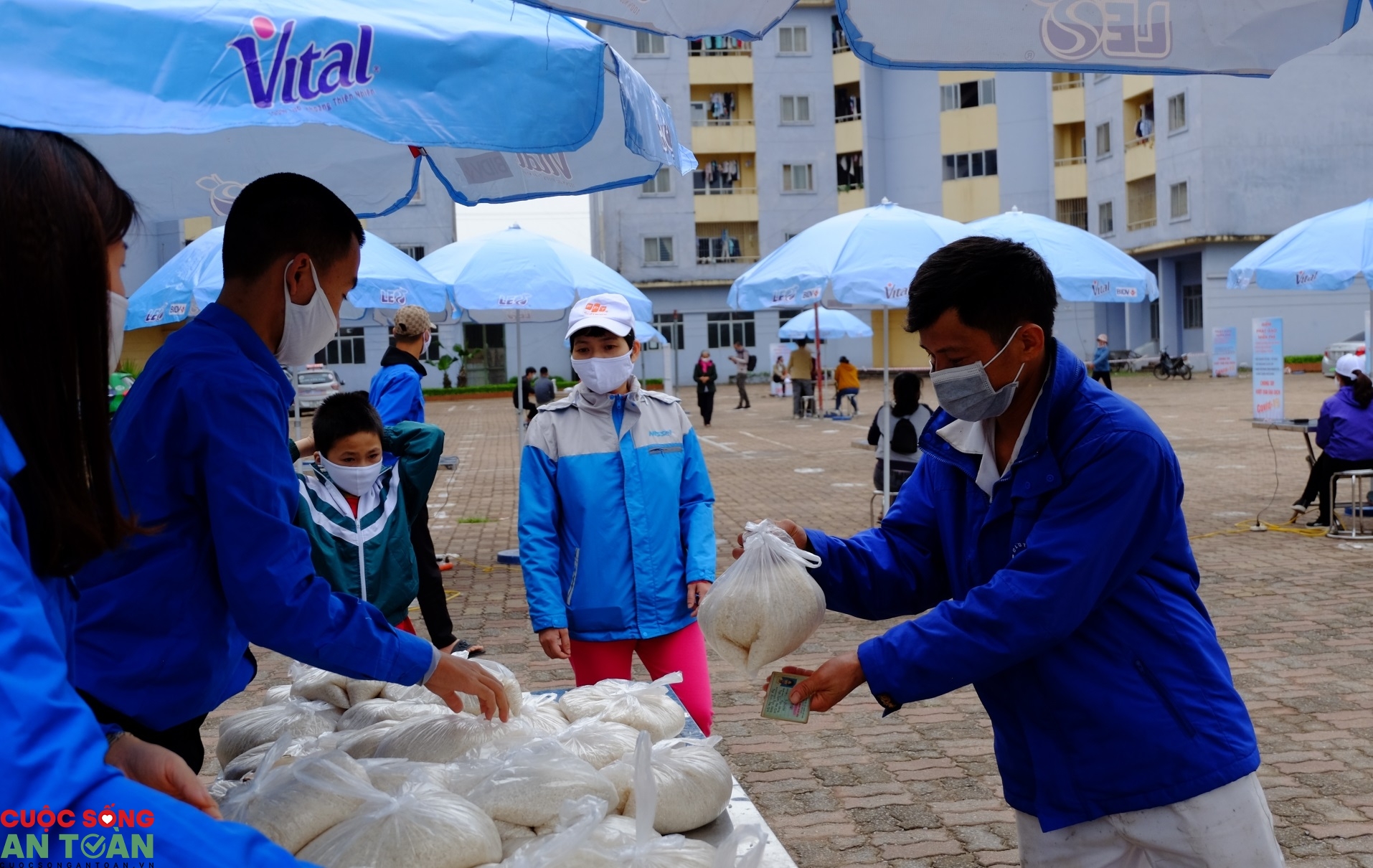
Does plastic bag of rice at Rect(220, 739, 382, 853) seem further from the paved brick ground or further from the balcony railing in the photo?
the balcony railing

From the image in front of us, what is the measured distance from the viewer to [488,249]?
11.5 metres

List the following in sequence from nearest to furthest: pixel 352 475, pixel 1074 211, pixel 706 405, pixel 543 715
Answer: pixel 543 715 < pixel 352 475 < pixel 706 405 < pixel 1074 211

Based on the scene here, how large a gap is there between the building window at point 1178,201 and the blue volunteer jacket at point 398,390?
40148 mm

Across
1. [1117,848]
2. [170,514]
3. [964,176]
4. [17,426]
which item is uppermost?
[964,176]

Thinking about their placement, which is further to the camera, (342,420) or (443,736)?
(342,420)

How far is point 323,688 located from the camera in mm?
3037

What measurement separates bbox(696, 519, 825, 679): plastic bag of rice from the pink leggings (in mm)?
1403

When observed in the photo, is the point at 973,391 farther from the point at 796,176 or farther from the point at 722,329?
the point at 796,176

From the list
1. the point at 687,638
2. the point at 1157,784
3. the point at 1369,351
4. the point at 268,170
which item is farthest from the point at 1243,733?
the point at 1369,351

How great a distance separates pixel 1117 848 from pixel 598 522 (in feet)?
6.74

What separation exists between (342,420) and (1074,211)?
166ft

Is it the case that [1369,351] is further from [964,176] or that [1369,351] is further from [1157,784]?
[964,176]

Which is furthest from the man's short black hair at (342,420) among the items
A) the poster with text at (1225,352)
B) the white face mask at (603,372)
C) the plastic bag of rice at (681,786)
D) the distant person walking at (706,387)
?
the poster with text at (1225,352)

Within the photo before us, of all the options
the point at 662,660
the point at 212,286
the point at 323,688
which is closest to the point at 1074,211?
the point at 212,286
